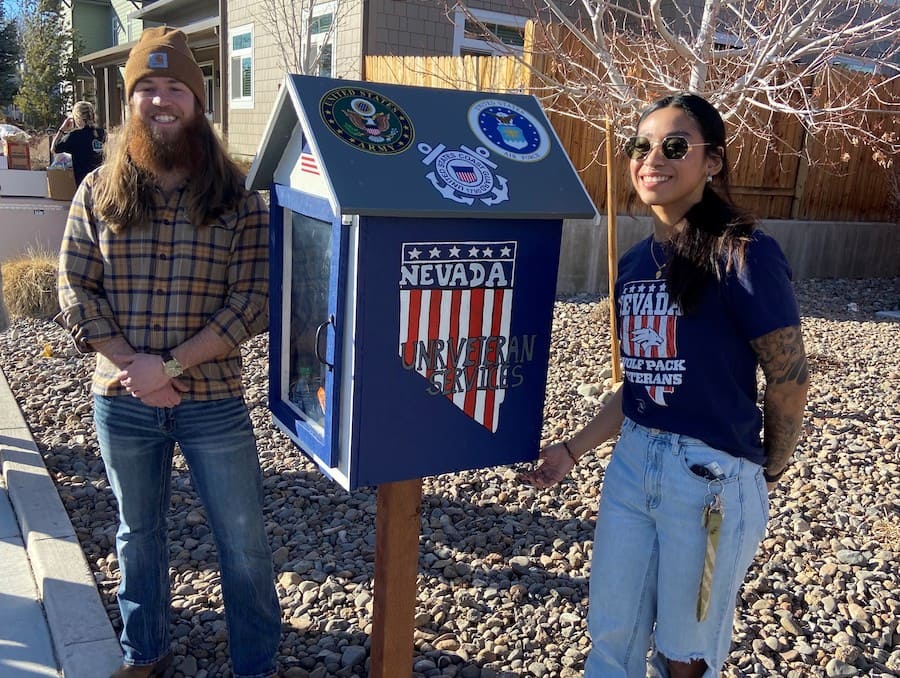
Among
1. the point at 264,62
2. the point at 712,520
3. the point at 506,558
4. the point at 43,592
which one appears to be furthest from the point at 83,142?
the point at 712,520

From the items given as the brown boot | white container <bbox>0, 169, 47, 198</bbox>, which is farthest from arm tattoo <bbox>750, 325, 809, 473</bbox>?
white container <bbox>0, 169, 47, 198</bbox>

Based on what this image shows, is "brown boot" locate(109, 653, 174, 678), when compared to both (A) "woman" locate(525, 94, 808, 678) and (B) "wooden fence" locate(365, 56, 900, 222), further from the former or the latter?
(B) "wooden fence" locate(365, 56, 900, 222)

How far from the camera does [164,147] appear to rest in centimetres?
207

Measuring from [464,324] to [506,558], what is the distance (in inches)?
66.4

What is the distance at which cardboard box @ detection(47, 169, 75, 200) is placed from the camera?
11438mm

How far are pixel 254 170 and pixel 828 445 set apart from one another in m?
3.47

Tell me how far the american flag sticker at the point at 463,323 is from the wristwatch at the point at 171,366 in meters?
0.66

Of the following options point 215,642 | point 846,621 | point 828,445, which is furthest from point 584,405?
point 215,642

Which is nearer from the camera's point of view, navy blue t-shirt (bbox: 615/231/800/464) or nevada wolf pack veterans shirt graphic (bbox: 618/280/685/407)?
navy blue t-shirt (bbox: 615/231/800/464)

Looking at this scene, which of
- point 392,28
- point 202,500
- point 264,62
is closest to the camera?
point 202,500

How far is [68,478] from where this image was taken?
3.94 meters

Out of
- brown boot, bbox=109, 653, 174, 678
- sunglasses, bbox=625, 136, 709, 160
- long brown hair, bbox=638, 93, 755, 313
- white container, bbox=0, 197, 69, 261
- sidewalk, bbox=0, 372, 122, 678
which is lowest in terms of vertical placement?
sidewalk, bbox=0, 372, 122, 678

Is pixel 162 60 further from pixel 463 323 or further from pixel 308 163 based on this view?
pixel 463 323

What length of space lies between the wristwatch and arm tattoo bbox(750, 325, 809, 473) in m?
1.39
